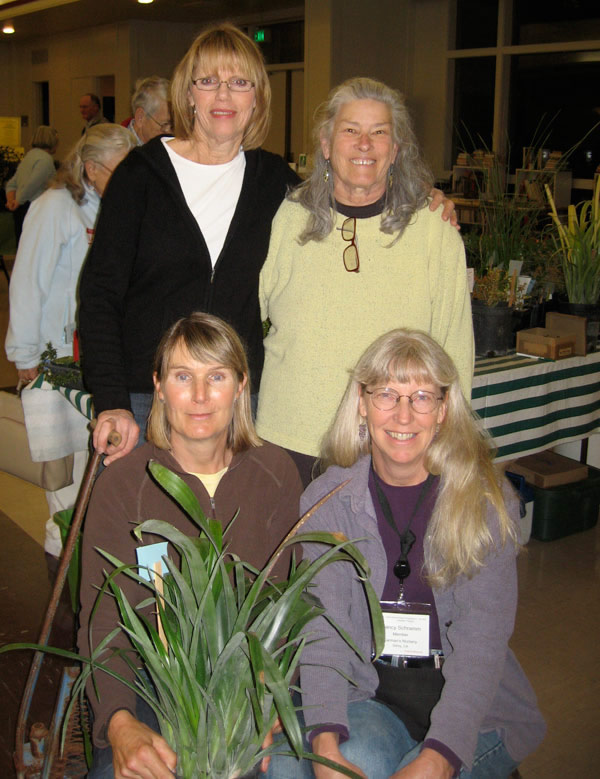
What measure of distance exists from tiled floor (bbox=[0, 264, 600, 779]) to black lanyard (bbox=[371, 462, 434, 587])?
1.00ft

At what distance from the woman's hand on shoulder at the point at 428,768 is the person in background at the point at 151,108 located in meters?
3.08

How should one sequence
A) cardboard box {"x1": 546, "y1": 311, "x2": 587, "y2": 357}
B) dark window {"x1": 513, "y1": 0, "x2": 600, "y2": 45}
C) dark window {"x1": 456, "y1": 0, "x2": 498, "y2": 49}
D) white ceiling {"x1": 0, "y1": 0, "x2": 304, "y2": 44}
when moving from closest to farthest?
→ 1. cardboard box {"x1": 546, "y1": 311, "x2": 587, "y2": 357}
2. dark window {"x1": 513, "y1": 0, "x2": 600, "y2": 45}
3. dark window {"x1": 456, "y1": 0, "x2": 498, "y2": 49}
4. white ceiling {"x1": 0, "y1": 0, "x2": 304, "y2": 44}

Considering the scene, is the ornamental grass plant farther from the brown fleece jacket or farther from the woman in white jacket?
the brown fleece jacket

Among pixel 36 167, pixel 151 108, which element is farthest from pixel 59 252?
pixel 36 167

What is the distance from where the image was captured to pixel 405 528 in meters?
1.65

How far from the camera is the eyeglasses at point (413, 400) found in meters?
1.66

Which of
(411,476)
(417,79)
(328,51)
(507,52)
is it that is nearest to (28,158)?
(328,51)

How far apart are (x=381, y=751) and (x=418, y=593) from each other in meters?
0.30

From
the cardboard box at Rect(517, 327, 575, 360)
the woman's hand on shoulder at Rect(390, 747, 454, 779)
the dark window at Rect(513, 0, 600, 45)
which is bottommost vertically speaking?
the woman's hand on shoulder at Rect(390, 747, 454, 779)

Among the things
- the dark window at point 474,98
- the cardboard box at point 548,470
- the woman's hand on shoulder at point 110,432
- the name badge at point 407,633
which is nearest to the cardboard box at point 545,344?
the cardboard box at point 548,470

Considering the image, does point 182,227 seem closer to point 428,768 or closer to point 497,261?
point 428,768

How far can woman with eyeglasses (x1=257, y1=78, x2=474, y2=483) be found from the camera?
194 centimetres

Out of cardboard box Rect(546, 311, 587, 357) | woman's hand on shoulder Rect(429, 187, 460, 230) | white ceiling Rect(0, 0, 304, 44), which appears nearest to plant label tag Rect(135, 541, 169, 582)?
woman's hand on shoulder Rect(429, 187, 460, 230)

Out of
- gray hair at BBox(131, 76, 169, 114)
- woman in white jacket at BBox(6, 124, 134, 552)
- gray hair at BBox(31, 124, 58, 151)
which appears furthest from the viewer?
gray hair at BBox(31, 124, 58, 151)
